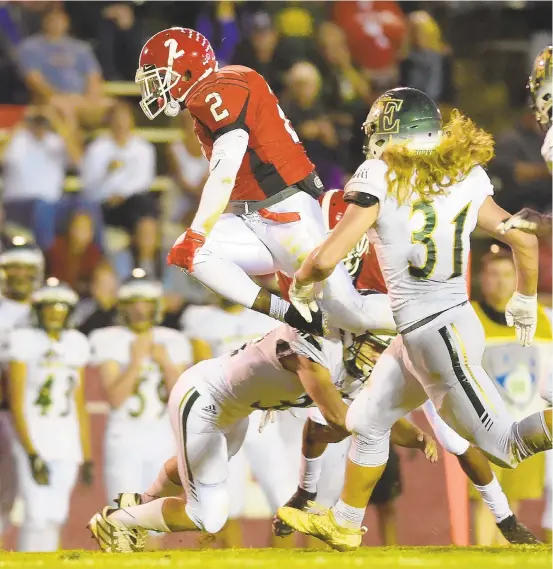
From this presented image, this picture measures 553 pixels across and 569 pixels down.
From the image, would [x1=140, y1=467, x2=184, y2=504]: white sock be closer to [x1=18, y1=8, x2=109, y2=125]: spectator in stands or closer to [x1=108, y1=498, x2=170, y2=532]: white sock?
[x1=108, y1=498, x2=170, y2=532]: white sock

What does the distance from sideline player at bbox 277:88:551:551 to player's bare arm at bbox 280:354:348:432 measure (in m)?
0.18

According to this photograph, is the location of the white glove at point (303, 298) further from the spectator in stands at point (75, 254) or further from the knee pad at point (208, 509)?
the spectator in stands at point (75, 254)

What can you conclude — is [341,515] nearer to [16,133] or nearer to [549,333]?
[549,333]

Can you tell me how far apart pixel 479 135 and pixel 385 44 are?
455cm

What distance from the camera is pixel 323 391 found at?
211 inches

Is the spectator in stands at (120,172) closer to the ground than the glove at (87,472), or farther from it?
farther from it

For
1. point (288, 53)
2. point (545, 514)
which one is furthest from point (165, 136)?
point (545, 514)

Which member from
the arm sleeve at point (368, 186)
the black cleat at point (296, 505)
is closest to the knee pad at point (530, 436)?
the arm sleeve at point (368, 186)

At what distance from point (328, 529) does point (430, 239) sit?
1206 mm

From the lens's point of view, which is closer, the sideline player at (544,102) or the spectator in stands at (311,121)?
the sideline player at (544,102)

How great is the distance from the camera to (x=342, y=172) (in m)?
8.41

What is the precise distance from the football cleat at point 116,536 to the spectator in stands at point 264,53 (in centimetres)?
388

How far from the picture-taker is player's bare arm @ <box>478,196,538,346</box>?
5051 mm

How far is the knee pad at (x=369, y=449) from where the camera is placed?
5168 millimetres
